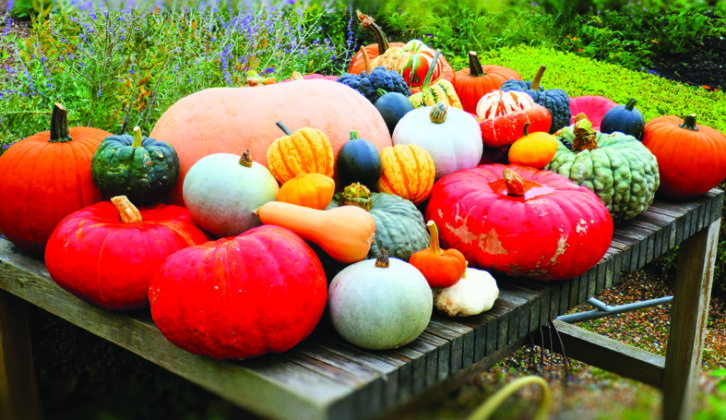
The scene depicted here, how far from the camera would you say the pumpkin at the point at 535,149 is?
2637 mm

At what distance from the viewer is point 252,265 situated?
170cm

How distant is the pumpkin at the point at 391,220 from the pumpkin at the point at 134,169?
0.54 m

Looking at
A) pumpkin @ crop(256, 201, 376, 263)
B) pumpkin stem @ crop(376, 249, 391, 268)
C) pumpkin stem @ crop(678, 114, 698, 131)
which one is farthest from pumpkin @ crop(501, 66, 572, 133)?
pumpkin stem @ crop(376, 249, 391, 268)

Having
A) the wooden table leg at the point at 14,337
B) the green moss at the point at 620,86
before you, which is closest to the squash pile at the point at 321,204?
the wooden table leg at the point at 14,337

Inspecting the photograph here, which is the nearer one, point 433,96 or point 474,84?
point 433,96

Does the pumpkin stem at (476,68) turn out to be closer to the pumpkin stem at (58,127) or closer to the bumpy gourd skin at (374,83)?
the bumpy gourd skin at (374,83)

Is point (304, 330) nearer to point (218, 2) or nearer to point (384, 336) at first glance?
point (384, 336)

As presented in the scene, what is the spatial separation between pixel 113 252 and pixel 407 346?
86 cm

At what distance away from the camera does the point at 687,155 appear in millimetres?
2879

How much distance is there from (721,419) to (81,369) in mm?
3007

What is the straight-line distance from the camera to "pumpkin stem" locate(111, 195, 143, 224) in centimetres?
202

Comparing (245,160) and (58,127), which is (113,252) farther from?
(58,127)

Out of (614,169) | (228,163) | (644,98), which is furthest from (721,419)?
(644,98)

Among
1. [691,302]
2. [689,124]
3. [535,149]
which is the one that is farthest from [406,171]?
[691,302]
